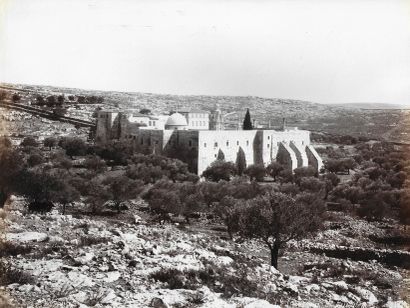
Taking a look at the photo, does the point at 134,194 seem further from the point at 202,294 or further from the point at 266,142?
the point at 266,142

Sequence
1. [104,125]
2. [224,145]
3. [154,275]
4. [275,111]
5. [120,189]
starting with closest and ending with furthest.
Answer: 1. [154,275]
2. [120,189]
3. [224,145]
4. [104,125]
5. [275,111]

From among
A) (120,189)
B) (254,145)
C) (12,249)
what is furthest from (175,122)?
(12,249)

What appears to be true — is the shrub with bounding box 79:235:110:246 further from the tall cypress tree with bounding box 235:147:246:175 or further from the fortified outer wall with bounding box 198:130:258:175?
the tall cypress tree with bounding box 235:147:246:175

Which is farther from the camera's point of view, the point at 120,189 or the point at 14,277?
the point at 120,189

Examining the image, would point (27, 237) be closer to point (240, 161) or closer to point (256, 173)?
point (256, 173)

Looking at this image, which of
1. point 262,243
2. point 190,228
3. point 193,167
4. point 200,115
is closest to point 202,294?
point 262,243

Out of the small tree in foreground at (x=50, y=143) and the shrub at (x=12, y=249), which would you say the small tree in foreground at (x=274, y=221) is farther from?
the small tree in foreground at (x=50, y=143)

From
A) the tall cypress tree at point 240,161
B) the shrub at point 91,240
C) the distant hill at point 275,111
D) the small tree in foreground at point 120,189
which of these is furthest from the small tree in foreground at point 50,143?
the shrub at point 91,240
